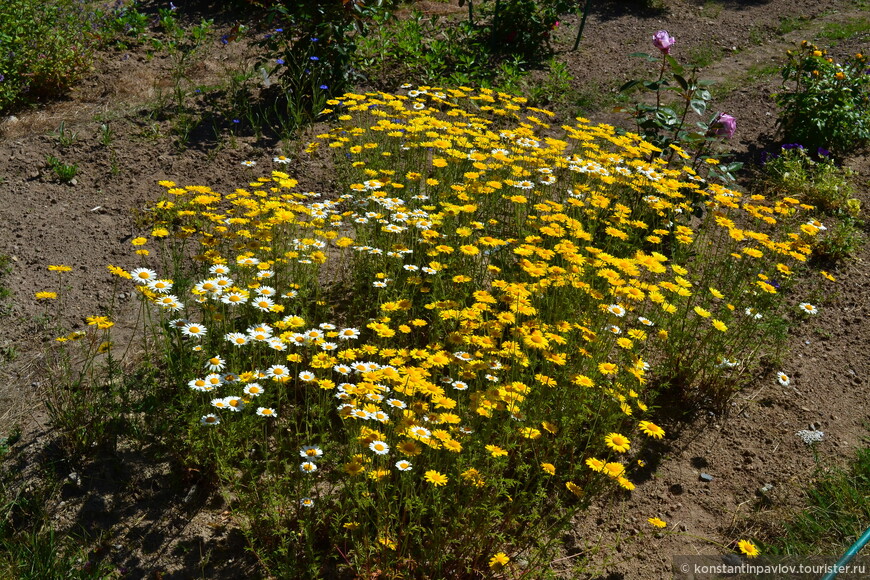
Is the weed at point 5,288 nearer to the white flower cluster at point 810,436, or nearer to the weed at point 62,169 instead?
the weed at point 62,169

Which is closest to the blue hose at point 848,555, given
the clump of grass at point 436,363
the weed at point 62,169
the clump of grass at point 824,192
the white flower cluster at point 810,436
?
the clump of grass at point 436,363

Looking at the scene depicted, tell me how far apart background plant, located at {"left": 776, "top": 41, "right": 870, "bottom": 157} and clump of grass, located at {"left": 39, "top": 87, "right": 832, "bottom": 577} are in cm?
215

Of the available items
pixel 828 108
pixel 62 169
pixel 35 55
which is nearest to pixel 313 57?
pixel 62 169

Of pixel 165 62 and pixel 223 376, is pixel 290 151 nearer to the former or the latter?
pixel 165 62

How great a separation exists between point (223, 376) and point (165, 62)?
16.0 feet

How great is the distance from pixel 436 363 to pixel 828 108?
16.5 ft

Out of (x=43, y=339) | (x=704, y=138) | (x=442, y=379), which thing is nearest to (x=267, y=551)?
(x=442, y=379)

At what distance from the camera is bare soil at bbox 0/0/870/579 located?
2.68 meters

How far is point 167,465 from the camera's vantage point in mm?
2887

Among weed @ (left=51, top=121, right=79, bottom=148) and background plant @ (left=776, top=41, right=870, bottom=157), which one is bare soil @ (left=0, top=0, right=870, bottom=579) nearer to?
weed @ (left=51, top=121, right=79, bottom=148)

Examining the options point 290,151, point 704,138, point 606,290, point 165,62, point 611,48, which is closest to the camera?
point 606,290

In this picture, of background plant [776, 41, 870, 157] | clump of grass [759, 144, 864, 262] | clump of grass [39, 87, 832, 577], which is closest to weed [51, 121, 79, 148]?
clump of grass [39, 87, 832, 577]

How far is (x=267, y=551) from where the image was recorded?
8.23 feet

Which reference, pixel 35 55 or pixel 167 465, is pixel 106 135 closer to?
pixel 35 55
